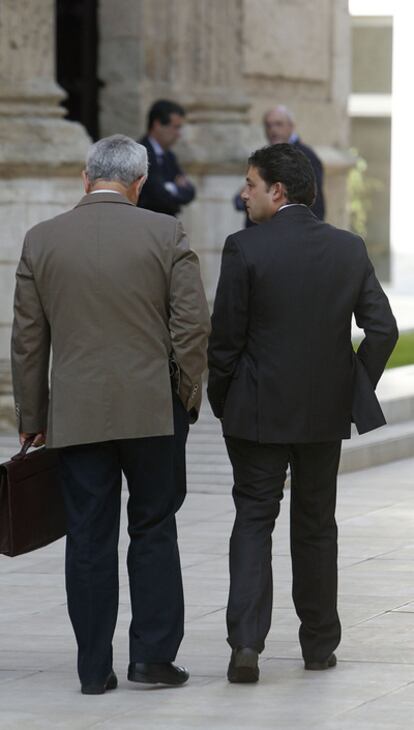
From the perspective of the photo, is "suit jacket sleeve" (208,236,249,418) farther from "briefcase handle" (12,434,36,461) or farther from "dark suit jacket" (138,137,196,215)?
"dark suit jacket" (138,137,196,215)

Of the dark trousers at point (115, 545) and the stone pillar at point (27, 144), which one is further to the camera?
the stone pillar at point (27, 144)

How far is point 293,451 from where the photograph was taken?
22.0 feet

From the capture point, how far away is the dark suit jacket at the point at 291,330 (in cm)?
655

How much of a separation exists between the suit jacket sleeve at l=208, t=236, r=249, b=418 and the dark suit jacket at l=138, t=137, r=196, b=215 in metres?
6.82

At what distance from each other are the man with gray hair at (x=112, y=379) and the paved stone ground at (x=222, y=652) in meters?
0.22

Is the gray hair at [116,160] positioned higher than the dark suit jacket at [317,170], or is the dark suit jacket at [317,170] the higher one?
the gray hair at [116,160]

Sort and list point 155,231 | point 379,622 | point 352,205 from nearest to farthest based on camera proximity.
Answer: point 155,231 → point 379,622 → point 352,205

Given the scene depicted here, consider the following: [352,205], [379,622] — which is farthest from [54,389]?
[352,205]

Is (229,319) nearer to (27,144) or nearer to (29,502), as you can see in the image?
(29,502)

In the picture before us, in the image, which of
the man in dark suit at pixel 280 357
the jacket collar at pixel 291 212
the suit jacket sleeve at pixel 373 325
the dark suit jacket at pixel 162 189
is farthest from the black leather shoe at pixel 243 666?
the dark suit jacket at pixel 162 189

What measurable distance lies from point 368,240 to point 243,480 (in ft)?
91.6

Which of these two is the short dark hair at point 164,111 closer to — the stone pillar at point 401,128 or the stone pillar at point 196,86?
the stone pillar at point 196,86

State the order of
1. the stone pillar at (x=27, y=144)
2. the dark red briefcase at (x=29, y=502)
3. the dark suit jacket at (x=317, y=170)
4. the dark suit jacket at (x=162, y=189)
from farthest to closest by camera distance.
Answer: the dark suit jacket at (x=162, y=189) < the dark suit jacket at (x=317, y=170) < the stone pillar at (x=27, y=144) < the dark red briefcase at (x=29, y=502)

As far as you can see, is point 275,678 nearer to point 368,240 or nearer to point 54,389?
point 54,389
